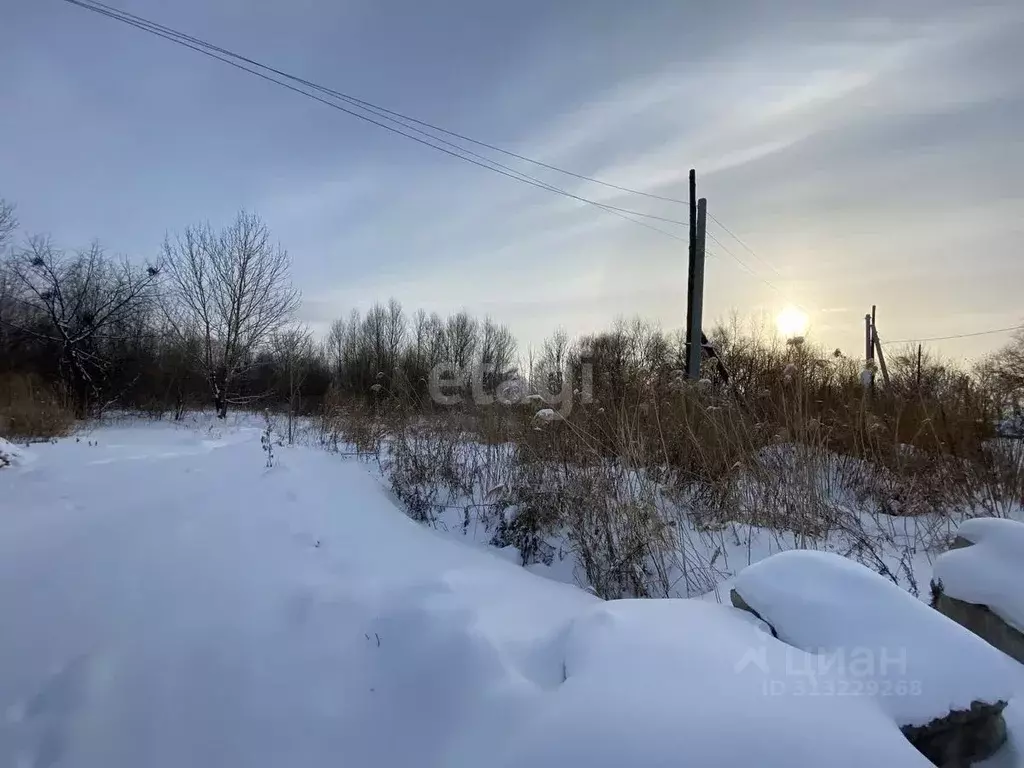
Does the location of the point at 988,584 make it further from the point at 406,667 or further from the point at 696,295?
the point at 696,295

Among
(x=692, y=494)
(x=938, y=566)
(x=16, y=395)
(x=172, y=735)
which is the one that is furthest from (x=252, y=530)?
(x=16, y=395)

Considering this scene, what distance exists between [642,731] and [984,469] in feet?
13.1

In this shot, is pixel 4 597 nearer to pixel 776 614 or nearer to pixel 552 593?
pixel 552 593

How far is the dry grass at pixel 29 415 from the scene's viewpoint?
7.32 metres

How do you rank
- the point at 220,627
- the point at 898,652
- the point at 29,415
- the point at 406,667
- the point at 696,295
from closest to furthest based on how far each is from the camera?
the point at 898,652 → the point at 406,667 → the point at 220,627 → the point at 29,415 → the point at 696,295

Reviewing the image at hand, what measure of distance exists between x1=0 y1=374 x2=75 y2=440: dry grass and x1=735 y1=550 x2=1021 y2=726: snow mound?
32.4ft

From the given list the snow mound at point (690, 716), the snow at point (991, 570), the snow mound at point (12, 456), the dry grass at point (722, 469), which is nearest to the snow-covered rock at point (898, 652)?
the snow mound at point (690, 716)

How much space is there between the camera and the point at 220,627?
76.2 inches

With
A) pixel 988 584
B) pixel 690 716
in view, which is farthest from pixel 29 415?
pixel 988 584

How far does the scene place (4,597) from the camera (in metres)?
2.10

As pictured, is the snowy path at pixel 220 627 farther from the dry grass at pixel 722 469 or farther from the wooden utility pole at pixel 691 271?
the wooden utility pole at pixel 691 271

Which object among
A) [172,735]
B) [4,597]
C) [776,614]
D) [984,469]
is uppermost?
[984,469]

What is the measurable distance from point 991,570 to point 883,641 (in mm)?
889

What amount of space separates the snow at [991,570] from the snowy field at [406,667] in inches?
7.9
